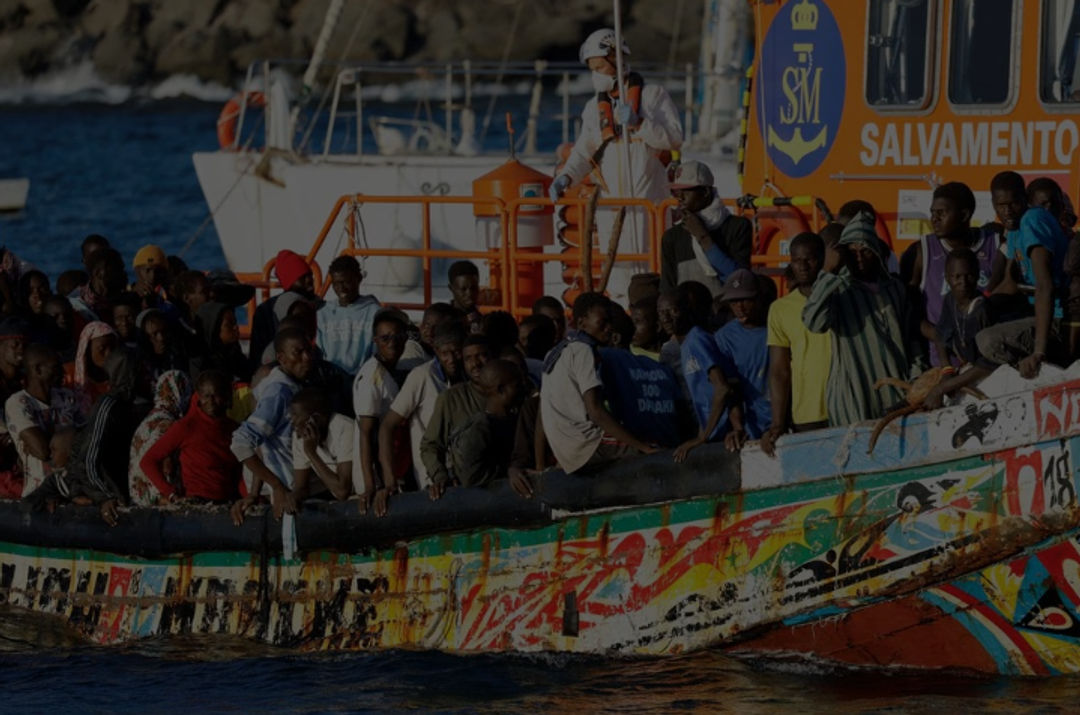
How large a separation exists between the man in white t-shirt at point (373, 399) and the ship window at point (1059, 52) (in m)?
4.29

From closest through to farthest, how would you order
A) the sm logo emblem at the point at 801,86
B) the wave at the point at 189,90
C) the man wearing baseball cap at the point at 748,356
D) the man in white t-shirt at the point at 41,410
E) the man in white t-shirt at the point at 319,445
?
the man wearing baseball cap at the point at 748,356, the man in white t-shirt at the point at 319,445, the man in white t-shirt at the point at 41,410, the sm logo emblem at the point at 801,86, the wave at the point at 189,90

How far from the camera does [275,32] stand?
75.8 metres

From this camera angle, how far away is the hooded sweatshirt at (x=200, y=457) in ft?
41.6

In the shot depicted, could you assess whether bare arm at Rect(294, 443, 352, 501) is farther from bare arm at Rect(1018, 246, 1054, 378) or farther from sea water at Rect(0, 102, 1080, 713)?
bare arm at Rect(1018, 246, 1054, 378)

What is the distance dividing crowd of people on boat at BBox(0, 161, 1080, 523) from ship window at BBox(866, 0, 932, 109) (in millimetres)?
1337

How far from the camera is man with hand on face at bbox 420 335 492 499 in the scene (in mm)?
11766

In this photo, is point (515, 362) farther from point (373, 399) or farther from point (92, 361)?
point (92, 361)

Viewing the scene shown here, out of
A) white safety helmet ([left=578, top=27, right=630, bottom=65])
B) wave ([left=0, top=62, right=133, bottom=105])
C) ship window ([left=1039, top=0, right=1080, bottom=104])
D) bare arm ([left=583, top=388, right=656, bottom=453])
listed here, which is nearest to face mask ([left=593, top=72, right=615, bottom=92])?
white safety helmet ([left=578, top=27, right=630, bottom=65])

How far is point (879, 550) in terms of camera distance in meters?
10.7

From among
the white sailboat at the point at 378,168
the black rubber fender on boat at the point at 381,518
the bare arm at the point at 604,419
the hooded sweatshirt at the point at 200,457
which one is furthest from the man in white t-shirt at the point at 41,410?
the white sailboat at the point at 378,168

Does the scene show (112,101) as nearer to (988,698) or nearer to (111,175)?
(111,175)

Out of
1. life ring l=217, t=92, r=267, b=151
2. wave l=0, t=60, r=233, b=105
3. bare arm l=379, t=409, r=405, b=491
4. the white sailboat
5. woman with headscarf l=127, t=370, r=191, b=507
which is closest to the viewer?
bare arm l=379, t=409, r=405, b=491

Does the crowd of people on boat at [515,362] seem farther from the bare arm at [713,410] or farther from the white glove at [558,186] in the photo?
the white glove at [558,186]

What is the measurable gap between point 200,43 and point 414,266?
2143 inches
